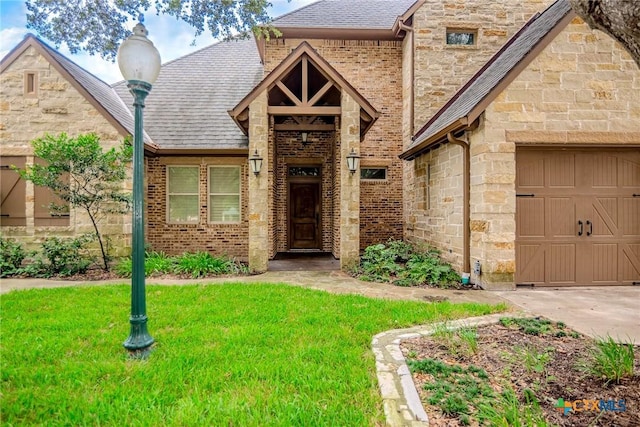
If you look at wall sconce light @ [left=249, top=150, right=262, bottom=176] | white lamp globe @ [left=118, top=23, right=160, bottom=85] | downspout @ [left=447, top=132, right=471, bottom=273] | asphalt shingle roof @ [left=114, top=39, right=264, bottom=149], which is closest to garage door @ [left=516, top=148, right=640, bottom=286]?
downspout @ [left=447, top=132, right=471, bottom=273]

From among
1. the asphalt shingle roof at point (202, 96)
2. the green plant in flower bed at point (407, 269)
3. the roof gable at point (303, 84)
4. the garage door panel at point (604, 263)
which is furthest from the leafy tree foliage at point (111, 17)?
the garage door panel at point (604, 263)

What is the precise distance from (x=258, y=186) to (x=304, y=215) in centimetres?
434

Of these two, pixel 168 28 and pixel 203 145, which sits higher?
pixel 168 28

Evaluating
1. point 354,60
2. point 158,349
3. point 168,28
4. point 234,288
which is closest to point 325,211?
point 354,60

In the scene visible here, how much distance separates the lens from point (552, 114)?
6289mm

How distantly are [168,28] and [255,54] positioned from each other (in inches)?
286

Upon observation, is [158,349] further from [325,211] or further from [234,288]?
[325,211]

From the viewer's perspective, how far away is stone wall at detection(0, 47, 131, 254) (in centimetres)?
812

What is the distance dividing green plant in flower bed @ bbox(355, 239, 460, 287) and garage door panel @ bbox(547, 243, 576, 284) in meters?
1.73

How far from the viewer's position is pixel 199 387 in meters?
2.75

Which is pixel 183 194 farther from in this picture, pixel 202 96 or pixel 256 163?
pixel 202 96

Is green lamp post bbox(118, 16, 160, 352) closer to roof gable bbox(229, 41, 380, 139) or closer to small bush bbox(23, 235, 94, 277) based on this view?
roof gable bbox(229, 41, 380, 139)

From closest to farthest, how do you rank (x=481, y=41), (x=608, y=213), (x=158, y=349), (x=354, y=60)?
(x=158, y=349)
(x=608, y=213)
(x=481, y=41)
(x=354, y=60)

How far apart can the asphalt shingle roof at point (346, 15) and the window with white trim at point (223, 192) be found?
5.13 metres
